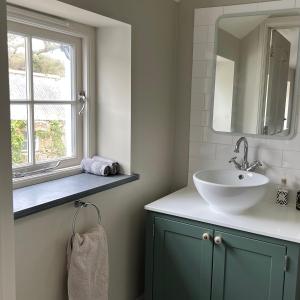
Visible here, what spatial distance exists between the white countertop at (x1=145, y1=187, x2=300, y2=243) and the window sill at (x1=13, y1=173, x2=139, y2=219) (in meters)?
0.28

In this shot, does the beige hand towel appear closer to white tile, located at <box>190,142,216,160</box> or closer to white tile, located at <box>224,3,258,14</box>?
→ white tile, located at <box>190,142,216,160</box>

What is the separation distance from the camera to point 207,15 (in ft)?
7.72

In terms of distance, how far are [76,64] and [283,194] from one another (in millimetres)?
1352

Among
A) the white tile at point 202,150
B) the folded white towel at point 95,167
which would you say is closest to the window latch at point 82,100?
the folded white towel at point 95,167

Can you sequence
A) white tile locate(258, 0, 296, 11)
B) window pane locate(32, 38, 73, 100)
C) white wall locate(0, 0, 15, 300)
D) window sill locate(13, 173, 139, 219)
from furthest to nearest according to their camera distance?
white tile locate(258, 0, 296, 11)
window pane locate(32, 38, 73, 100)
window sill locate(13, 173, 139, 219)
white wall locate(0, 0, 15, 300)

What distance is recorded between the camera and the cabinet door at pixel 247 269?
1789 millimetres

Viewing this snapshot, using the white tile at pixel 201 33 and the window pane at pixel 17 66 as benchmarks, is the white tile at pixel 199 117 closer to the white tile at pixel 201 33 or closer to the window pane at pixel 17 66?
the white tile at pixel 201 33

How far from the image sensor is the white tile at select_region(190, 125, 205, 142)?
2.46 m

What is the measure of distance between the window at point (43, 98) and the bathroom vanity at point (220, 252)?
0.60 metres

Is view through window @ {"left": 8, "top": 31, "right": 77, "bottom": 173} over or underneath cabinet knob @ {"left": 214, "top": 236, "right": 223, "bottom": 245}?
over

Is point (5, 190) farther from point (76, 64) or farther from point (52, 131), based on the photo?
point (76, 64)

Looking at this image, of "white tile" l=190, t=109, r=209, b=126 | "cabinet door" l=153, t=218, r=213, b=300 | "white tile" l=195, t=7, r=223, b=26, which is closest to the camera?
"cabinet door" l=153, t=218, r=213, b=300

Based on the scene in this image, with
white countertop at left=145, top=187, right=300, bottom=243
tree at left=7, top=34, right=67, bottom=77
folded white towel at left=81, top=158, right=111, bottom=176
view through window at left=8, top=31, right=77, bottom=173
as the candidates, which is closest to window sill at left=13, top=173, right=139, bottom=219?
folded white towel at left=81, top=158, right=111, bottom=176

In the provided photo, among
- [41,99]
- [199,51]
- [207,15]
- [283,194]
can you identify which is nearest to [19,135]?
[41,99]
